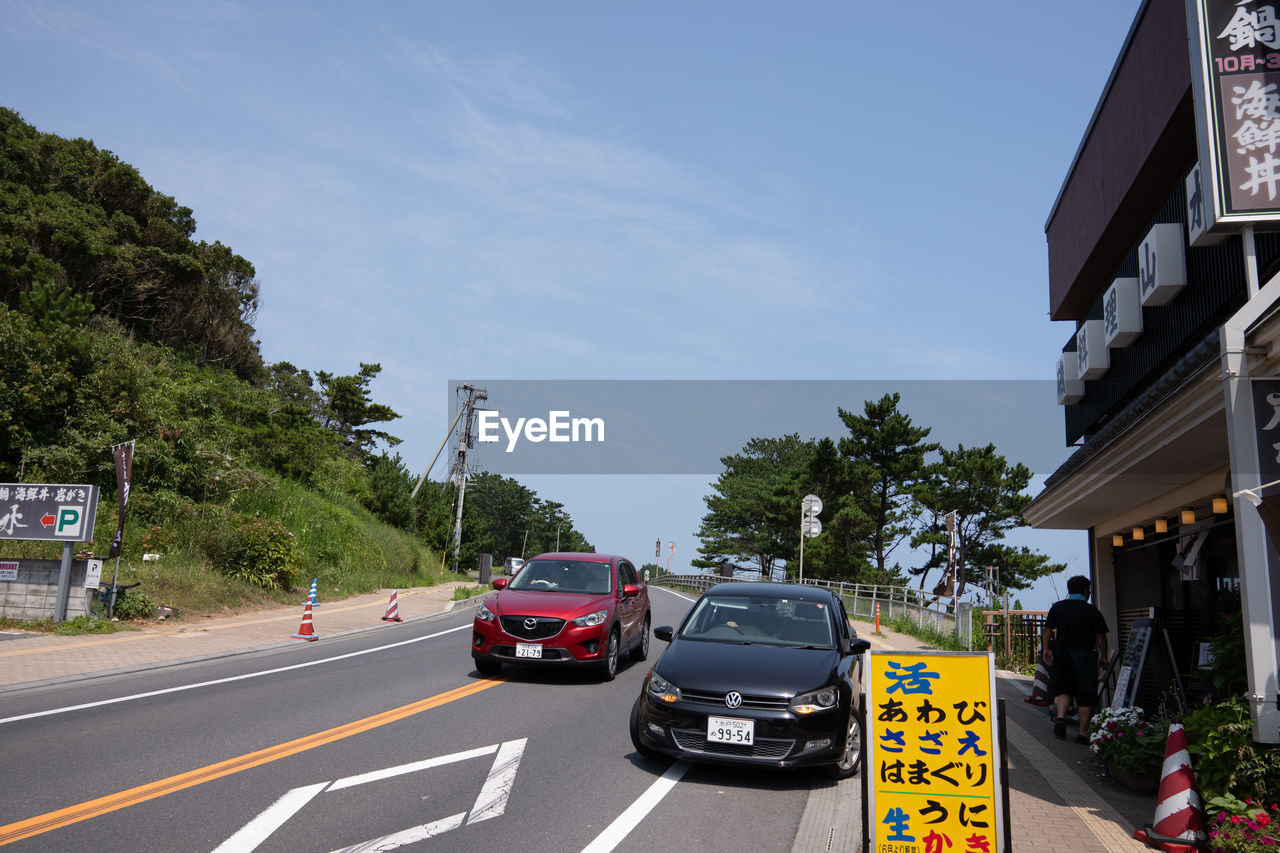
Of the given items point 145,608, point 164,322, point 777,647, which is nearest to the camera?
point 777,647

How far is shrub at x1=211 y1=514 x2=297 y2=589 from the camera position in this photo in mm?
22078

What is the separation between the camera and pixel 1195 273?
35.7 ft

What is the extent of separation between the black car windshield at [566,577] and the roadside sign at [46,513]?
7404 mm

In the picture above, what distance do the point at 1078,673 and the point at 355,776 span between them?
24.2 ft

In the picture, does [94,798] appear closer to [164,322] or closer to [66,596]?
[66,596]

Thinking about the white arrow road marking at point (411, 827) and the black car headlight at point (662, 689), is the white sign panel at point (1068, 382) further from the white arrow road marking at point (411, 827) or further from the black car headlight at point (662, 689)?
the white arrow road marking at point (411, 827)

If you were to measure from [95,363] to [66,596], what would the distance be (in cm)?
907

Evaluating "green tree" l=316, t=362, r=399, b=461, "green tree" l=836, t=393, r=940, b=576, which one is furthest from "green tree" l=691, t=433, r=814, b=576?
"green tree" l=316, t=362, r=399, b=461

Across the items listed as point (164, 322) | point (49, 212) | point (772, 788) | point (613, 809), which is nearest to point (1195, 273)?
point (772, 788)

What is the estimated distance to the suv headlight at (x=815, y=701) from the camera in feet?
22.1

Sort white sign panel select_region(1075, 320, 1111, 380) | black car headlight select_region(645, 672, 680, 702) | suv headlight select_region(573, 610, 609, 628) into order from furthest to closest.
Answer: white sign panel select_region(1075, 320, 1111, 380)
suv headlight select_region(573, 610, 609, 628)
black car headlight select_region(645, 672, 680, 702)

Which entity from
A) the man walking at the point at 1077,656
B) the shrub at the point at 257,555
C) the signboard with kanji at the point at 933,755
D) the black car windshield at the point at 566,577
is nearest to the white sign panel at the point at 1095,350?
the man walking at the point at 1077,656

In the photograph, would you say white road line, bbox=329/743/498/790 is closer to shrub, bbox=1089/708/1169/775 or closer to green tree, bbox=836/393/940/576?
shrub, bbox=1089/708/1169/775

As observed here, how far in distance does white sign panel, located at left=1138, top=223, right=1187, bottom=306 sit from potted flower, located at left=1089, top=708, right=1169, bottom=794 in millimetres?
5769
